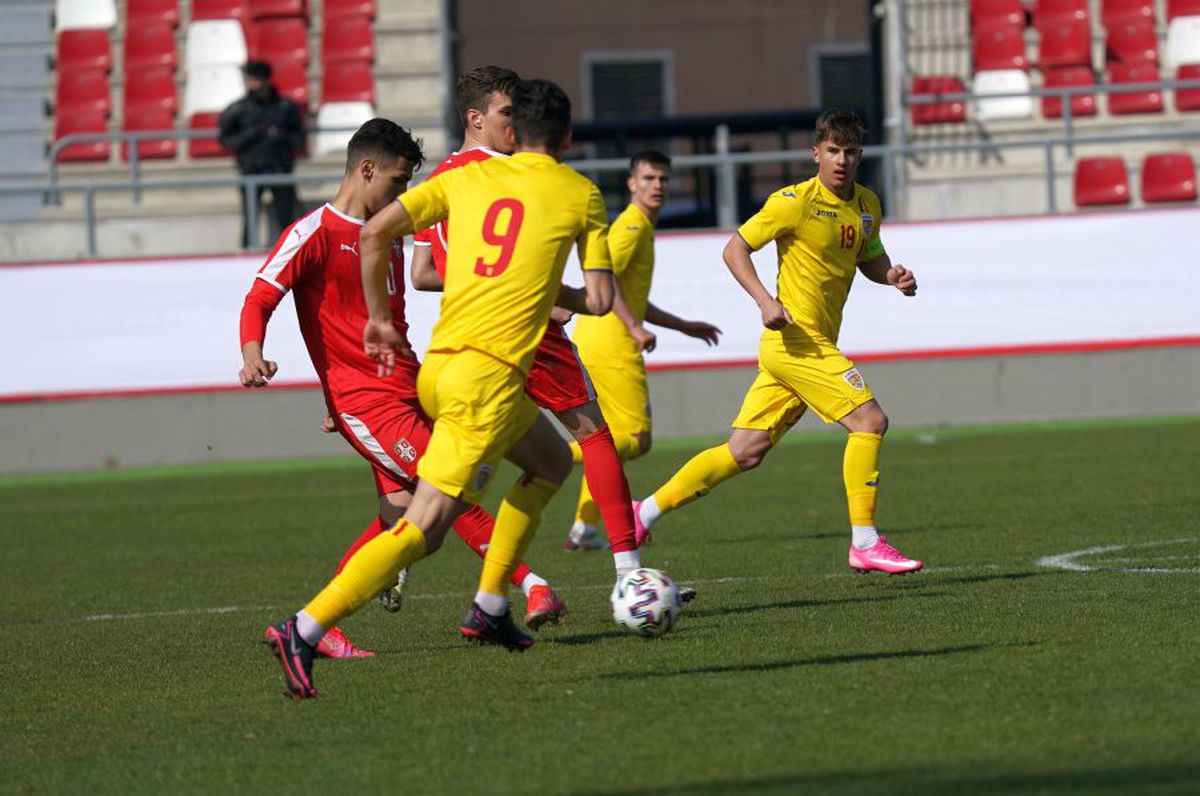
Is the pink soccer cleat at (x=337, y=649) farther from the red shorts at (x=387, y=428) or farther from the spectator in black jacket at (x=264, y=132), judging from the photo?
the spectator in black jacket at (x=264, y=132)

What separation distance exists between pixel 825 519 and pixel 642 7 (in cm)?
3216

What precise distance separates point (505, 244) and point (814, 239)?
3511mm

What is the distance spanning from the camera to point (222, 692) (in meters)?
6.64

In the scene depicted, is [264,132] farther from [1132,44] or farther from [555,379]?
[555,379]

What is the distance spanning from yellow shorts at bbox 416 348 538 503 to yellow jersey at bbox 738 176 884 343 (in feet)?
11.3

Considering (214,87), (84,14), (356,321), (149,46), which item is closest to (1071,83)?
(214,87)

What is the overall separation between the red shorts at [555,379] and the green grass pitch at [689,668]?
2.97ft

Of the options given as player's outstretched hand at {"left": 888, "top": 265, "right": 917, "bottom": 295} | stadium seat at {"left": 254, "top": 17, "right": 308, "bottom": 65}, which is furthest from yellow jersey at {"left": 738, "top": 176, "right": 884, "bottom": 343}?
stadium seat at {"left": 254, "top": 17, "right": 308, "bottom": 65}

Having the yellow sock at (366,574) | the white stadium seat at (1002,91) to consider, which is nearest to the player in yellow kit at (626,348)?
the yellow sock at (366,574)

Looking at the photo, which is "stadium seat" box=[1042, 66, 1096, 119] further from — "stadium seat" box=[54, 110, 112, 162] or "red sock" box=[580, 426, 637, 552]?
"red sock" box=[580, 426, 637, 552]

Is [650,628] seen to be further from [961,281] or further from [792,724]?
[961,281]

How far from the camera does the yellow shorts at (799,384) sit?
954 centimetres

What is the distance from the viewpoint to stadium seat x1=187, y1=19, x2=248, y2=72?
23562 mm

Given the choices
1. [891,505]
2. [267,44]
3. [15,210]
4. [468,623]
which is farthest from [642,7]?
[468,623]
